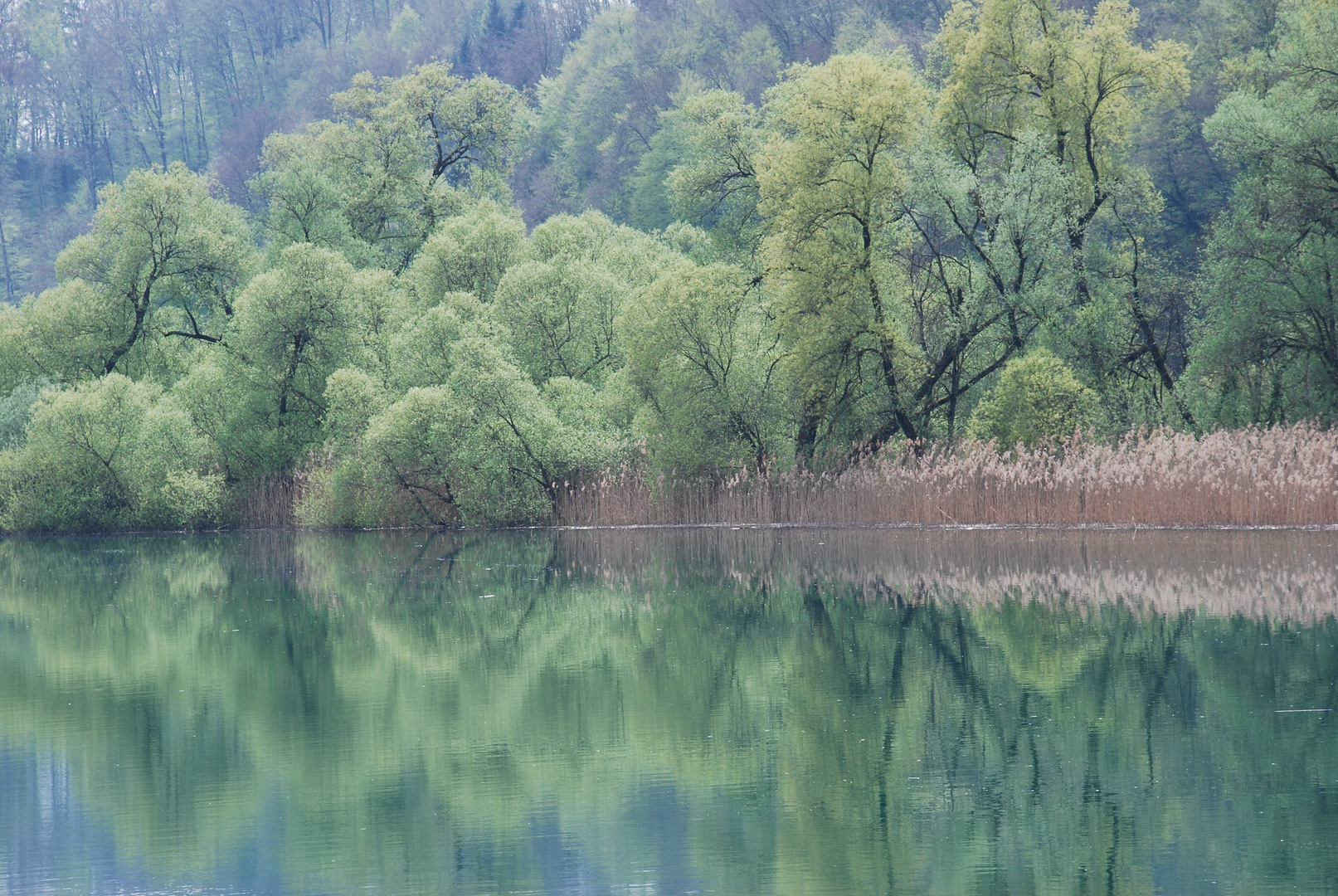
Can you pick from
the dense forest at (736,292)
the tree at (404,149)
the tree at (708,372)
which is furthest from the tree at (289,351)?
the tree at (708,372)

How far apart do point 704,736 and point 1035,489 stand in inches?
648

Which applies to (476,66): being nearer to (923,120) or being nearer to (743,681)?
(923,120)

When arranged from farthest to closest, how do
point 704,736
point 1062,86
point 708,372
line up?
point 708,372
point 1062,86
point 704,736

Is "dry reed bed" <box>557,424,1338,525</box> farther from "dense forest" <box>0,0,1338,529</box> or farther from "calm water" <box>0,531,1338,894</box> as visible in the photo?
"calm water" <box>0,531,1338,894</box>

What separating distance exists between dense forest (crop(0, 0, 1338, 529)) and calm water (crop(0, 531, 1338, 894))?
10433 mm

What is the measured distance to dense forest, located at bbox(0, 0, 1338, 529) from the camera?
2831 centimetres

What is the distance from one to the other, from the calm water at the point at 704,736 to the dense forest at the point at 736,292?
10433mm

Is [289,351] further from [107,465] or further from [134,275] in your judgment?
[134,275]

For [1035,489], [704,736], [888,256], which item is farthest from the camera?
[888,256]

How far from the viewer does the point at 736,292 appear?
100 feet

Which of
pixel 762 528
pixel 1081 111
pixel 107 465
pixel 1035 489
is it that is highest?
pixel 1081 111

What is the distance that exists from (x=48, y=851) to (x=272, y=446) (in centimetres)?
2988

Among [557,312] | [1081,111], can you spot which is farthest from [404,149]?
[1081,111]

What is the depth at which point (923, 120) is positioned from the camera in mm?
30766
